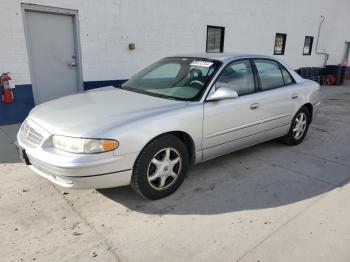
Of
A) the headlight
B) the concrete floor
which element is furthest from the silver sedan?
the concrete floor

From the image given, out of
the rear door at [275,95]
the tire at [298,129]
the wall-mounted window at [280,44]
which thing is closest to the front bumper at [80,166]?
the rear door at [275,95]

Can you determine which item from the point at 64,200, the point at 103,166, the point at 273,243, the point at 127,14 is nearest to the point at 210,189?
the point at 273,243

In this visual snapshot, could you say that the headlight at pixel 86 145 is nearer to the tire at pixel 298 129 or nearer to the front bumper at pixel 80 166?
the front bumper at pixel 80 166

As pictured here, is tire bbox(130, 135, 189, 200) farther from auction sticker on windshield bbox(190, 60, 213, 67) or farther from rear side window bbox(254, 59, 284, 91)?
rear side window bbox(254, 59, 284, 91)

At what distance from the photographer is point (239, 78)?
13.2ft

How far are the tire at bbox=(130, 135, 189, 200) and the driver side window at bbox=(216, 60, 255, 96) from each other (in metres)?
0.95

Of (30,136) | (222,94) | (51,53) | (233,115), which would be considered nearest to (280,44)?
(51,53)

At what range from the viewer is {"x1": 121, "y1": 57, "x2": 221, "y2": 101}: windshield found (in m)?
3.61

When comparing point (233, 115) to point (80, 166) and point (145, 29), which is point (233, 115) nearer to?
point (80, 166)

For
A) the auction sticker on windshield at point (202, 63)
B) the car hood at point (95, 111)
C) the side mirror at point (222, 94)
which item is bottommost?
the car hood at point (95, 111)

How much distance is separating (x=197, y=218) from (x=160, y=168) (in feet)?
2.04

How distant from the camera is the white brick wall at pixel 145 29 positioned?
5.90m

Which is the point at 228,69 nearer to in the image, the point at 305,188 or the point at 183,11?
the point at 305,188

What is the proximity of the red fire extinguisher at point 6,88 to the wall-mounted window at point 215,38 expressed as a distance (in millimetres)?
5837
